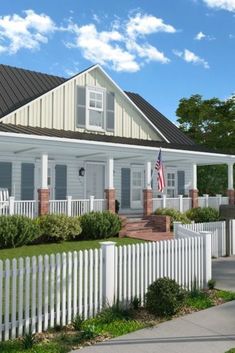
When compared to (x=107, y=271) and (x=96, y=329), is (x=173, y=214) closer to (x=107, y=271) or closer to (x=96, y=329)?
(x=107, y=271)

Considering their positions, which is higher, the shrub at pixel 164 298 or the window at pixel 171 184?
the window at pixel 171 184

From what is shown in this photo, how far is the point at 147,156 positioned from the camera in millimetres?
18516

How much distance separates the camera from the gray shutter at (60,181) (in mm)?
18734

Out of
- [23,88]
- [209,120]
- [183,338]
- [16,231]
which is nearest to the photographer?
[183,338]

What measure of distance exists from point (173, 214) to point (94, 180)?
477 cm

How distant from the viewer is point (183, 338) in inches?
232

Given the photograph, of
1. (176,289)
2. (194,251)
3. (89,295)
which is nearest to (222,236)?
(194,251)

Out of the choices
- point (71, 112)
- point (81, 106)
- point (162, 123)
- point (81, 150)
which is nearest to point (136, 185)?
point (81, 106)

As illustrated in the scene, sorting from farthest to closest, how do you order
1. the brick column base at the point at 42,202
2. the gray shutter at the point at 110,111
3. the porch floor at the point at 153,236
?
the gray shutter at the point at 110,111 < the porch floor at the point at 153,236 < the brick column base at the point at 42,202

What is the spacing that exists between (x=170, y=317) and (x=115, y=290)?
101 centimetres

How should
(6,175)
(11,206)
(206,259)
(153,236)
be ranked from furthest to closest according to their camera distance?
(6,175), (153,236), (11,206), (206,259)

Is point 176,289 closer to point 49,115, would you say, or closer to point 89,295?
point 89,295

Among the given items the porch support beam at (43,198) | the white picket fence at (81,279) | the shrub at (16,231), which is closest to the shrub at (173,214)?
the porch support beam at (43,198)

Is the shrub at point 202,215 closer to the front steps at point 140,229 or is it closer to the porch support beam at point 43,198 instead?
the front steps at point 140,229
